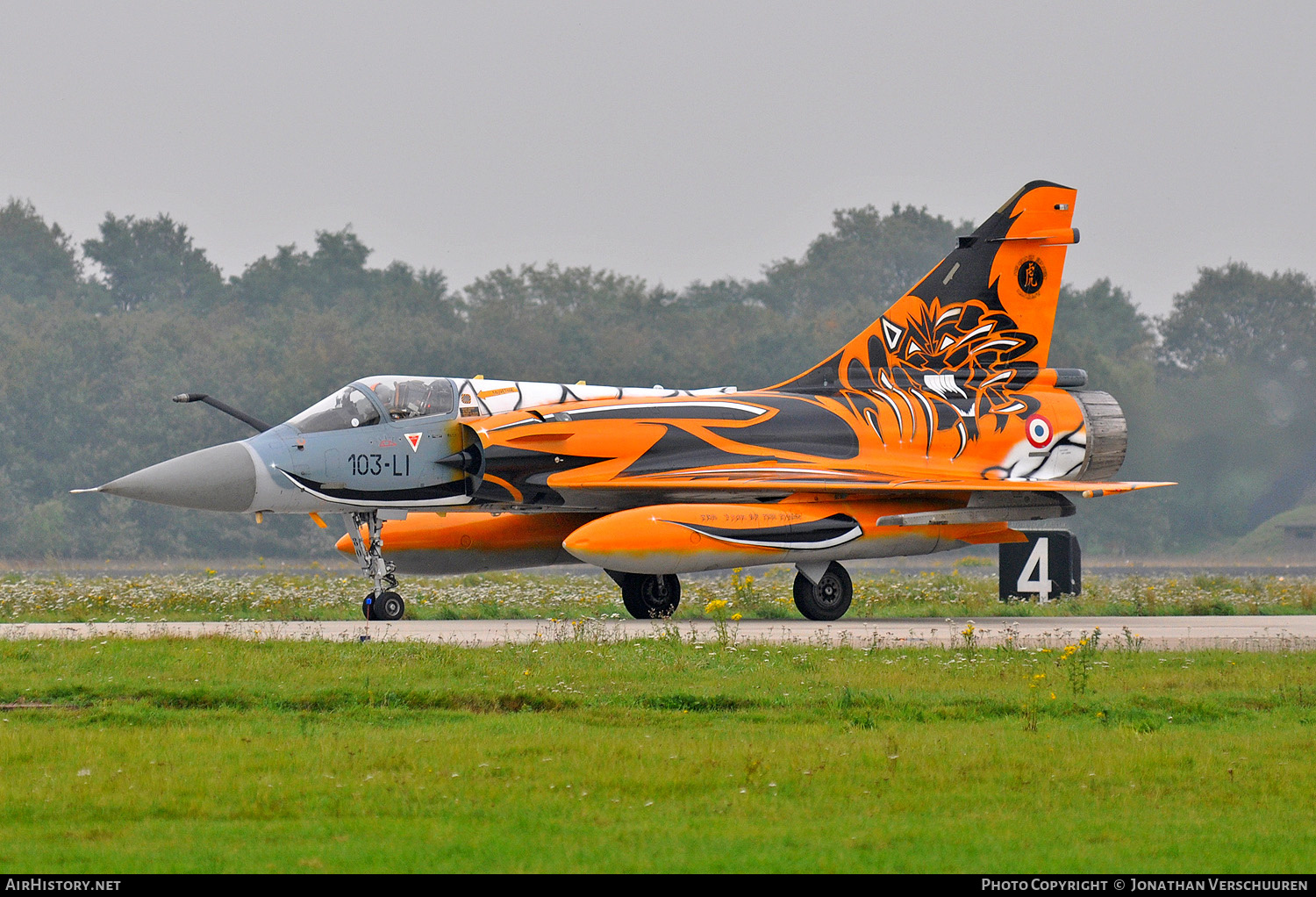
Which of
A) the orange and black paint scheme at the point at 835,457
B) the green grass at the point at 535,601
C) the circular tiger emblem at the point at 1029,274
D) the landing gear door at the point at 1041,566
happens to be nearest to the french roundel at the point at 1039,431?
the orange and black paint scheme at the point at 835,457

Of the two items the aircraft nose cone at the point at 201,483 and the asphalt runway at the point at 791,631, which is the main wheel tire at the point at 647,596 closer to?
the asphalt runway at the point at 791,631

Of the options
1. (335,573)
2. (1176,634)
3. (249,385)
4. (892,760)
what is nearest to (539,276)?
(249,385)

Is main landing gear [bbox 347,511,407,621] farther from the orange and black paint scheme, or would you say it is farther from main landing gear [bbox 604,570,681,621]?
main landing gear [bbox 604,570,681,621]

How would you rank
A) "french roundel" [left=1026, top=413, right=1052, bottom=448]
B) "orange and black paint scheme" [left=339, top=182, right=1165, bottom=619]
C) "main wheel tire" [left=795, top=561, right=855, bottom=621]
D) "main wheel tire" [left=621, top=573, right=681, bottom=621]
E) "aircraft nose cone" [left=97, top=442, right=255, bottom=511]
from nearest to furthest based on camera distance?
"aircraft nose cone" [left=97, top=442, right=255, bottom=511] → "orange and black paint scheme" [left=339, top=182, right=1165, bottom=619] → "main wheel tire" [left=795, top=561, right=855, bottom=621] → "main wheel tire" [left=621, top=573, right=681, bottom=621] → "french roundel" [left=1026, top=413, right=1052, bottom=448]

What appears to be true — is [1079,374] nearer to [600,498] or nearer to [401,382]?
[600,498]

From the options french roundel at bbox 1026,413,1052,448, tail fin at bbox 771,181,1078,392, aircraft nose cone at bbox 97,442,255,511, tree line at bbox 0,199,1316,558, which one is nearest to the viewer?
aircraft nose cone at bbox 97,442,255,511

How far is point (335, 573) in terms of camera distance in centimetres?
3244

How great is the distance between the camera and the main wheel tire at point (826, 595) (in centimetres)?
1723

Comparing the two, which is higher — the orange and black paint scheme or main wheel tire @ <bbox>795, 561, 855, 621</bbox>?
the orange and black paint scheme

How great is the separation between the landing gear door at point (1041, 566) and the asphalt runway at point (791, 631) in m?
1.23

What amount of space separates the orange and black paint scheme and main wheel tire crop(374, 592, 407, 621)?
1427mm

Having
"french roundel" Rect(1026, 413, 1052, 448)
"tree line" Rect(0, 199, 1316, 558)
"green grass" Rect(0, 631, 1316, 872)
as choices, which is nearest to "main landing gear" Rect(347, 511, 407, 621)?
"green grass" Rect(0, 631, 1316, 872)

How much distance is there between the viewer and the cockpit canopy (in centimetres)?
1648

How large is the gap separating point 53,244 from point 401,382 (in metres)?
54.1
